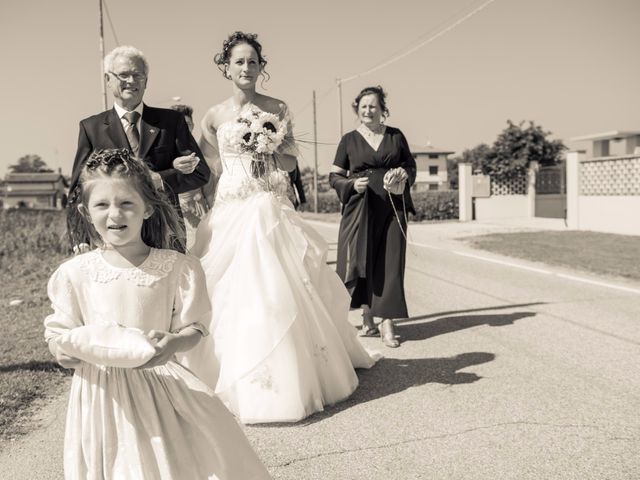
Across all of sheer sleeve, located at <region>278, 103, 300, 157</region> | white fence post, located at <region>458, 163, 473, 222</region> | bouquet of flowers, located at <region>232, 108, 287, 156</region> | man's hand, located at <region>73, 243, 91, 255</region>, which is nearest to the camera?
man's hand, located at <region>73, 243, 91, 255</region>

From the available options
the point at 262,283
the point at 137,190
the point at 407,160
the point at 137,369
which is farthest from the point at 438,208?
the point at 137,369

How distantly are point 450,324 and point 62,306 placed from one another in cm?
575

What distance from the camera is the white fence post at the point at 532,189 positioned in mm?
32250

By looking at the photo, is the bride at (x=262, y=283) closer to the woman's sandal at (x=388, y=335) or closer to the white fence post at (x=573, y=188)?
the woman's sandal at (x=388, y=335)

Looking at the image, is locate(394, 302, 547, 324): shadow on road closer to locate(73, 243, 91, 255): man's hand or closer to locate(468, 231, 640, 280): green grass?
locate(468, 231, 640, 280): green grass

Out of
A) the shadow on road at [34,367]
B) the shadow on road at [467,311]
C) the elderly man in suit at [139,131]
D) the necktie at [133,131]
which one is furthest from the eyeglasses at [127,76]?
the shadow on road at [467,311]

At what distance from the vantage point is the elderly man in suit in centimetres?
409

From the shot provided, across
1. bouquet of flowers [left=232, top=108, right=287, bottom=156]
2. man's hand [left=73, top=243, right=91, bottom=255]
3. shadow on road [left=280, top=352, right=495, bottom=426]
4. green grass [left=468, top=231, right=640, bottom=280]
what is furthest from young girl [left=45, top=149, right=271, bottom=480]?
green grass [left=468, top=231, right=640, bottom=280]

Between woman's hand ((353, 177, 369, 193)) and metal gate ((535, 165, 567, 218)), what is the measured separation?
2570cm

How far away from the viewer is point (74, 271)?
2.67 metres

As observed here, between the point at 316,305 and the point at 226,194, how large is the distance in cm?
115

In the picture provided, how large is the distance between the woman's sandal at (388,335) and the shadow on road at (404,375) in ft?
1.72

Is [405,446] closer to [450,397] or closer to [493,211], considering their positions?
[450,397]

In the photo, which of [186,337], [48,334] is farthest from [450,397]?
[48,334]
